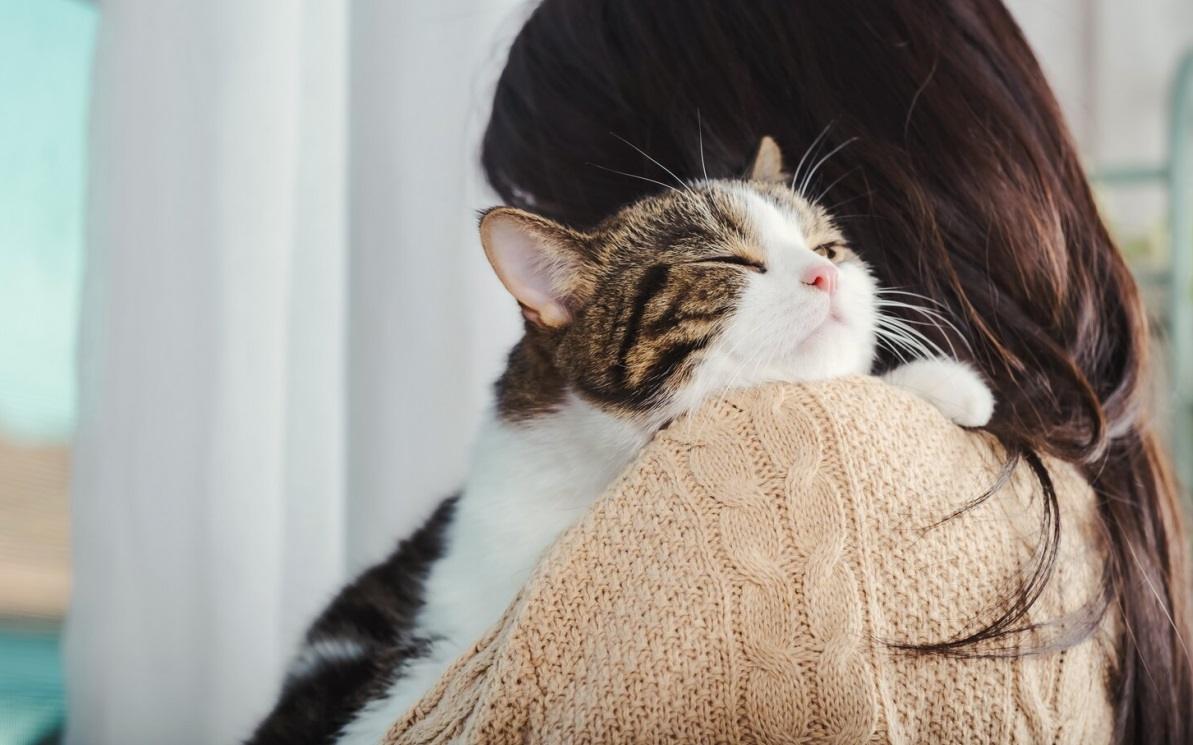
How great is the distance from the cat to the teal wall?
A: 2.89 ft

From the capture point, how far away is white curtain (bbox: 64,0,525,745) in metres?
1.44

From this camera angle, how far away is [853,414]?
60 centimetres

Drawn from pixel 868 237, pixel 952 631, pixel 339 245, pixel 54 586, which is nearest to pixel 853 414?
pixel 952 631

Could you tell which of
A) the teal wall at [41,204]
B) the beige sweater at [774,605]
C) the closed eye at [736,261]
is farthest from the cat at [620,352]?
the teal wall at [41,204]

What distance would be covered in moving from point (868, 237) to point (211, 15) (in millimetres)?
1091

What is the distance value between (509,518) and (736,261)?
30 centimetres

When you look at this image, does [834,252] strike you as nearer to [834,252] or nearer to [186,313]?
[834,252]

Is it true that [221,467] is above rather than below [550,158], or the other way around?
below

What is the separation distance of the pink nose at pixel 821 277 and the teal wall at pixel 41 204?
3.99 ft

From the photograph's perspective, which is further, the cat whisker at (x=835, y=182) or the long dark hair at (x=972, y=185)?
the cat whisker at (x=835, y=182)

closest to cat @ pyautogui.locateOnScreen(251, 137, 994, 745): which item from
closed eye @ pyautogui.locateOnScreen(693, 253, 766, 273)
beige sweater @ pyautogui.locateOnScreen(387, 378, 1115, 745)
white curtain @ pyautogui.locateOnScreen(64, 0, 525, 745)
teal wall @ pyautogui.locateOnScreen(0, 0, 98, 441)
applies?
closed eye @ pyautogui.locateOnScreen(693, 253, 766, 273)

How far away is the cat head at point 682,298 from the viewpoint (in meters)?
0.79

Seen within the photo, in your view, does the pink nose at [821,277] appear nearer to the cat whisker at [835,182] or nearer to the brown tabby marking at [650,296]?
the brown tabby marking at [650,296]

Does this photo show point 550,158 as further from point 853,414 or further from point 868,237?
point 853,414
